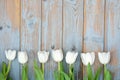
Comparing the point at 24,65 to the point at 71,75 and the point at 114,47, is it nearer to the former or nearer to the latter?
the point at 71,75

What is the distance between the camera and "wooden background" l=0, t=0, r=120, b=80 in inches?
63.9

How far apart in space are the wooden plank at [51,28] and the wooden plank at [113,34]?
10.6 inches

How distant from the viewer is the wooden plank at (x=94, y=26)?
163 cm

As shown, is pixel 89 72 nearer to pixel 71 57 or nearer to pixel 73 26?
pixel 71 57

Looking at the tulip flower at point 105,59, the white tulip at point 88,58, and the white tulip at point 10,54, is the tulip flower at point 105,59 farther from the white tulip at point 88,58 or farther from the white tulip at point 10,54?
the white tulip at point 10,54

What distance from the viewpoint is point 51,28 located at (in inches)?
65.9

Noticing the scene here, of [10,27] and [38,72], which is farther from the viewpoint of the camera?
[10,27]

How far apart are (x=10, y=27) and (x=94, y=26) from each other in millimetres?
492

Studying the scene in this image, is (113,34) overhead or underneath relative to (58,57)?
overhead

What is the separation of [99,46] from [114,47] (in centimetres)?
8

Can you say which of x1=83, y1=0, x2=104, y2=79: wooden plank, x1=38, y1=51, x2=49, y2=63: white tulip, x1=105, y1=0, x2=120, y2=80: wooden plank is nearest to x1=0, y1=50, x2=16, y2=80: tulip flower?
x1=38, y1=51, x2=49, y2=63: white tulip

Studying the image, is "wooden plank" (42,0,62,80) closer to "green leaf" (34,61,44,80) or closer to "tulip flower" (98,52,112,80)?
"green leaf" (34,61,44,80)

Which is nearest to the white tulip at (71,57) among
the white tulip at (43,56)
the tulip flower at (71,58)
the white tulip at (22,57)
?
the tulip flower at (71,58)

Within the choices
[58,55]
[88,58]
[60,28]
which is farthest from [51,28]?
[88,58]
